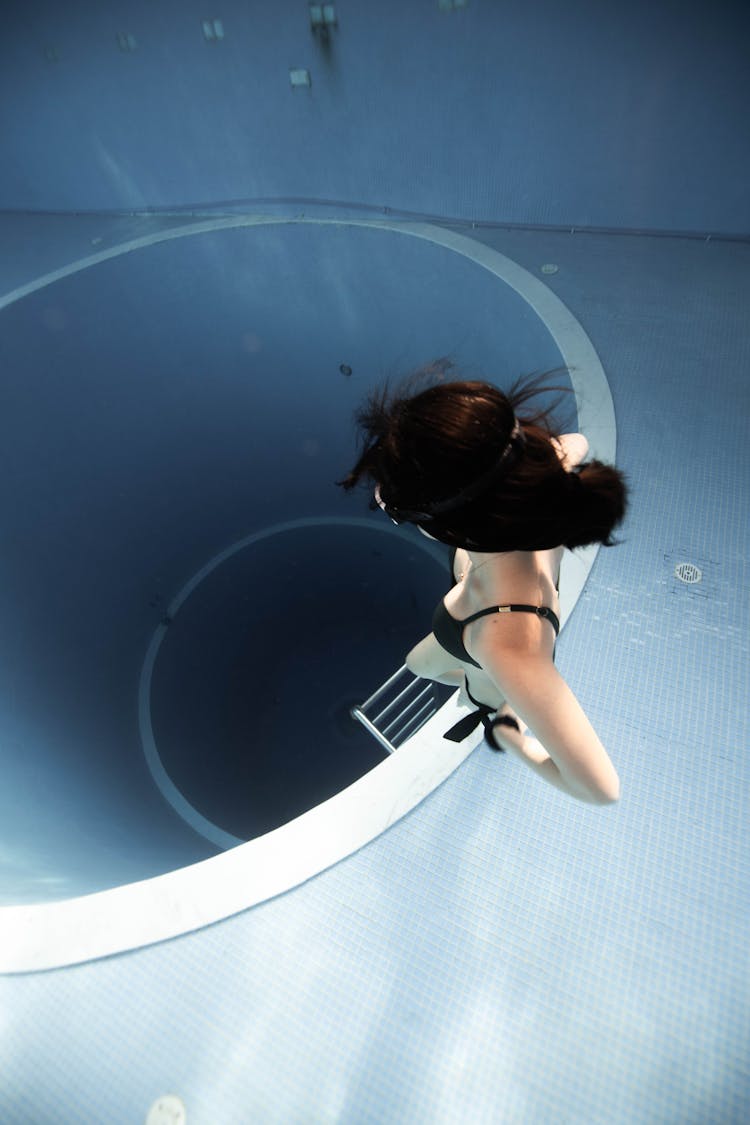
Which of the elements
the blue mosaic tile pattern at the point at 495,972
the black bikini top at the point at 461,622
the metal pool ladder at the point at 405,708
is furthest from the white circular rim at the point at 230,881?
the metal pool ladder at the point at 405,708

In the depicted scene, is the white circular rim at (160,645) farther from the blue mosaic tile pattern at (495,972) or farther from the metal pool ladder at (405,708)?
the blue mosaic tile pattern at (495,972)

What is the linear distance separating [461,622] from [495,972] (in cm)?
77

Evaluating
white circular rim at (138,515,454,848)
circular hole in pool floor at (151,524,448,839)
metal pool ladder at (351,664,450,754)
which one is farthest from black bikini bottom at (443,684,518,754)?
circular hole in pool floor at (151,524,448,839)

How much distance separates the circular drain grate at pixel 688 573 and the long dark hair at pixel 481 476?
946 mm

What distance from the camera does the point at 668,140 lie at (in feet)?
8.74

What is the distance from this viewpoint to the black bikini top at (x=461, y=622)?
1025 millimetres

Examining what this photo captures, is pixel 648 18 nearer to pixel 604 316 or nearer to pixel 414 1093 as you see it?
pixel 604 316

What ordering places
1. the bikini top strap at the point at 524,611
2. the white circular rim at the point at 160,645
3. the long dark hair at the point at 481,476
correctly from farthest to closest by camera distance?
the white circular rim at the point at 160,645 < the bikini top strap at the point at 524,611 < the long dark hair at the point at 481,476

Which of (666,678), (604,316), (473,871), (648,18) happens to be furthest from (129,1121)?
(648,18)

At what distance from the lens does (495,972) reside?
3.98 feet

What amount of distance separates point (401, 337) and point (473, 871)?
3.27m

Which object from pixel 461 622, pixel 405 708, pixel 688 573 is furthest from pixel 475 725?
pixel 405 708

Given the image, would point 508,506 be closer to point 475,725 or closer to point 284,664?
point 475,725

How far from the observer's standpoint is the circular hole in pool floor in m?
4.00
